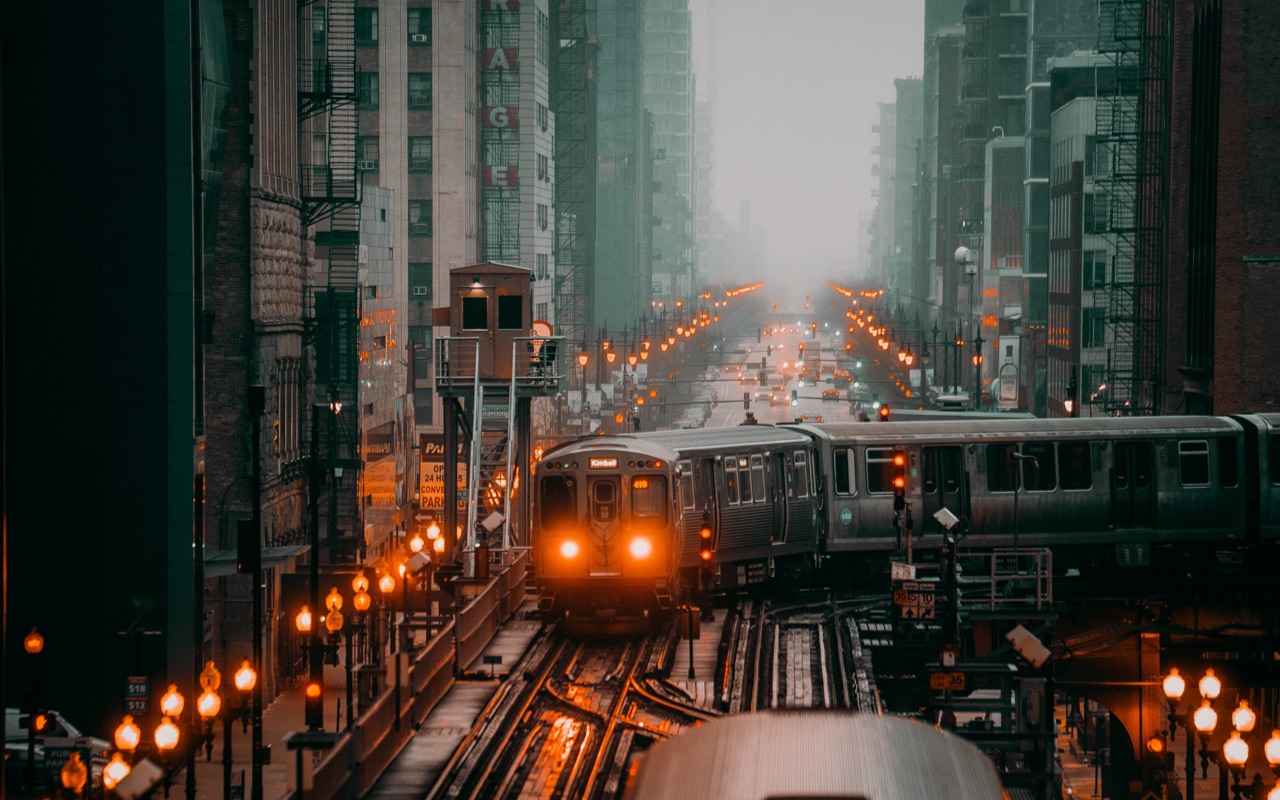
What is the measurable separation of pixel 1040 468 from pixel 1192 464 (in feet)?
11.4

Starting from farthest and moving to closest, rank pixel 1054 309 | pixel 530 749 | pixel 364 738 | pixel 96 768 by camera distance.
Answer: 1. pixel 1054 309
2. pixel 96 768
3. pixel 530 749
4. pixel 364 738

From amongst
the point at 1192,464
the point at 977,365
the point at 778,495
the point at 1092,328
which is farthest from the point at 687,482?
the point at 1092,328

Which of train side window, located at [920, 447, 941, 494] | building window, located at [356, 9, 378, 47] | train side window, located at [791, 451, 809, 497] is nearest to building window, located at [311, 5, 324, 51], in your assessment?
building window, located at [356, 9, 378, 47]

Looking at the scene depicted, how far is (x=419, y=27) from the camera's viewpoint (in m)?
96.1

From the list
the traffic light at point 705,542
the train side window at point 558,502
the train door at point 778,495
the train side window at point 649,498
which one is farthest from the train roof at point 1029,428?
the train side window at point 558,502

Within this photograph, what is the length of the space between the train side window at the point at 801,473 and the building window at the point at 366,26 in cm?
6199

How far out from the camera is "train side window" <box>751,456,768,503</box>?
37875mm

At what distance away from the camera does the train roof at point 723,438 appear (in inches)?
1453

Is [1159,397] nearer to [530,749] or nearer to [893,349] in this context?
[530,749]

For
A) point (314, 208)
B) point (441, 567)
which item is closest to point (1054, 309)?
point (314, 208)

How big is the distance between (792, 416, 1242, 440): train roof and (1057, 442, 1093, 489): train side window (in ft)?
0.81

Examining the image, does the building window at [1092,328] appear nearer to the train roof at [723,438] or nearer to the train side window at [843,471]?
the train roof at [723,438]

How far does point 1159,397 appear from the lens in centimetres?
6538

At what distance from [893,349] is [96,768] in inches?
3764
